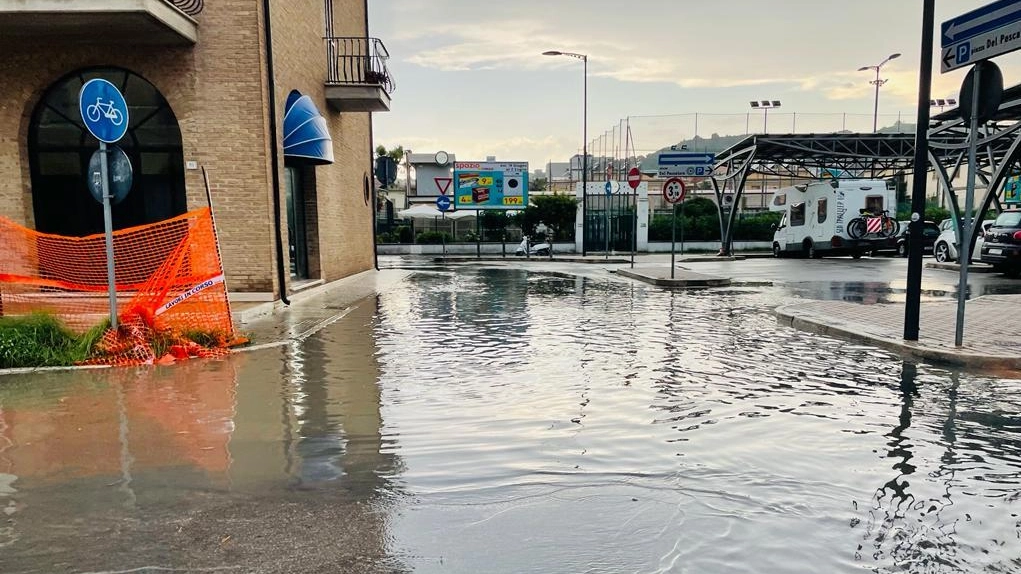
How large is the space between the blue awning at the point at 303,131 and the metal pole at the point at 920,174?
437 inches

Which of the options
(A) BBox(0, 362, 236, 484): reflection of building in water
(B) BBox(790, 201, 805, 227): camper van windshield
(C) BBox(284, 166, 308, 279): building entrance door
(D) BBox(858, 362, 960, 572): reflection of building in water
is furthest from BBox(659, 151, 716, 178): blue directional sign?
(D) BBox(858, 362, 960, 572): reflection of building in water

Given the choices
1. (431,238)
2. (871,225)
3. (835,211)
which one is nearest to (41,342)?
(835,211)

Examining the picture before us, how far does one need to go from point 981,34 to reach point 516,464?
7.68 m

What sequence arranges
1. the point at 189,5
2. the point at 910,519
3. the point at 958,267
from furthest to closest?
the point at 958,267 < the point at 189,5 < the point at 910,519

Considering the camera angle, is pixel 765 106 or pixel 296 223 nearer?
pixel 296 223

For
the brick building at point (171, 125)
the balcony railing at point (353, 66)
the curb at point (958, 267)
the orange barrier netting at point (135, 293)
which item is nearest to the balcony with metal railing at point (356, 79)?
the balcony railing at point (353, 66)

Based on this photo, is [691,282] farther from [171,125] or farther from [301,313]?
[171,125]

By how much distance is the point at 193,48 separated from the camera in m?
12.1

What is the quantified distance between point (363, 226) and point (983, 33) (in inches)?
717

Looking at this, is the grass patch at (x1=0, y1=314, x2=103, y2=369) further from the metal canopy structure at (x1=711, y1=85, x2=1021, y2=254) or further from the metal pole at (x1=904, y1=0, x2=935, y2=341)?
the metal canopy structure at (x1=711, y1=85, x2=1021, y2=254)

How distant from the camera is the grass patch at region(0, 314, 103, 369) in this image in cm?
773

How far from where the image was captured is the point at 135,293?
9648 millimetres

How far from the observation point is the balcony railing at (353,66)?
18.2 m

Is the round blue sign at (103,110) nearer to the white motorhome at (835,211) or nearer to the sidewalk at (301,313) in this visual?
the sidewalk at (301,313)
